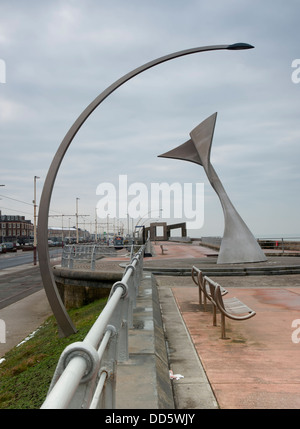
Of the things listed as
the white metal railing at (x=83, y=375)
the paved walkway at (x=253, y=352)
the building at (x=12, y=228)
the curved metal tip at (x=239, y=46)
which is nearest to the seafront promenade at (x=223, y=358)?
the paved walkway at (x=253, y=352)

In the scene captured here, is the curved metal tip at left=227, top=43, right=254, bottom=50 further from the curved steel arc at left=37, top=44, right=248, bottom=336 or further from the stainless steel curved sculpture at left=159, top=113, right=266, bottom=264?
the stainless steel curved sculpture at left=159, top=113, right=266, bottom=264

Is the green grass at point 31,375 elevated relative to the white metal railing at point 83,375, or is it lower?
lower

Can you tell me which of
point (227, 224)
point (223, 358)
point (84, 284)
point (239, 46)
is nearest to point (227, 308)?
point (223, 358)

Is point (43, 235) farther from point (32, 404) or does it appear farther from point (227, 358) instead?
point (227, 358)

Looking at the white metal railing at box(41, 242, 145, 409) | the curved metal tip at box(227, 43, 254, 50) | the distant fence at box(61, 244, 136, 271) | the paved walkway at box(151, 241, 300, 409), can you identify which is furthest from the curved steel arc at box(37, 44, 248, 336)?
the white metal railing at box(41, 242, 145, 409)

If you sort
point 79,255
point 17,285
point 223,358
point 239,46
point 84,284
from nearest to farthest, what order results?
1. point 223,358
2. point 239,46
3. point 84,284
4. point 79,255
5. point 17,285

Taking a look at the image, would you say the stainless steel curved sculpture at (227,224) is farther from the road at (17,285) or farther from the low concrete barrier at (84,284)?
the road at (17,285)

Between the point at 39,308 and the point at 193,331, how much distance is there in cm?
1436

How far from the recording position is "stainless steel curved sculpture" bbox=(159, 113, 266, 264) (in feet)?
56.8

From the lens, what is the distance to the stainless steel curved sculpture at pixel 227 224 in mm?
17316

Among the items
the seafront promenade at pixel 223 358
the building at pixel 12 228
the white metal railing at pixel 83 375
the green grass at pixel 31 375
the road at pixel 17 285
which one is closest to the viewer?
the white metal railing at pixel 83 375

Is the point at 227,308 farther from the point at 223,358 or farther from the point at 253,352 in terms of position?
the point at 223,358

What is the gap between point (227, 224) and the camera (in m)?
17.8
